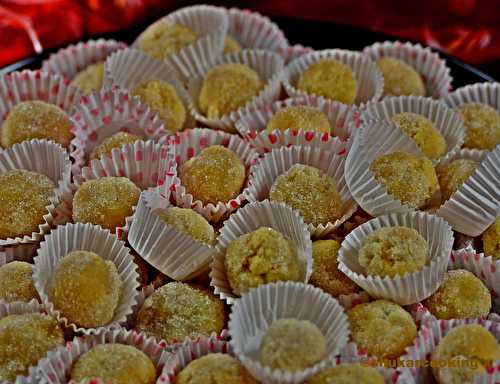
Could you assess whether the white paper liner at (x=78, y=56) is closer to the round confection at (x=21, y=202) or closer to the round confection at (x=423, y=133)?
the round confection at (x=21, y=202)

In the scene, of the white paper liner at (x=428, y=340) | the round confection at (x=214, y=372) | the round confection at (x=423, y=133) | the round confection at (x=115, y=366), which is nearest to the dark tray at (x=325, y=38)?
the round confection at (x=423, y=133)

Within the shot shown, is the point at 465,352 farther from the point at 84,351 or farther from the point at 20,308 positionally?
the point at 20,308

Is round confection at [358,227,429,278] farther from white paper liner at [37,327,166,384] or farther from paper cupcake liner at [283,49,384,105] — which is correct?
paper cupcake liner at [283,49,384,105]

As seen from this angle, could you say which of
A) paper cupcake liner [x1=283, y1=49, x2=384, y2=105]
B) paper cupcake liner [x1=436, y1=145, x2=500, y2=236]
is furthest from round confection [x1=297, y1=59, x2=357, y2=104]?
paper cupcake liner [x1=436, y1=145, x2=500, y2=236]

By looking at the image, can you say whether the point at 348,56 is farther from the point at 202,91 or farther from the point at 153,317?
the point at 153,317

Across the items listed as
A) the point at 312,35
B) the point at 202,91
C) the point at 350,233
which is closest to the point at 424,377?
the point at 350,233
